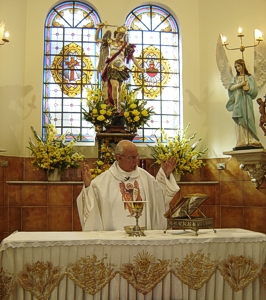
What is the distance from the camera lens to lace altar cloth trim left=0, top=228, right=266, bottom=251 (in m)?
3.95

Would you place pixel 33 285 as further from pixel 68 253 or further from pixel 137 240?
pixel 137 240

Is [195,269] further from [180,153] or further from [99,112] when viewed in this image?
[180,153]

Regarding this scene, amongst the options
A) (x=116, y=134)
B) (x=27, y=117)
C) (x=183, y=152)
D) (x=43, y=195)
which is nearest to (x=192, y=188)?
(x=183, y=152)

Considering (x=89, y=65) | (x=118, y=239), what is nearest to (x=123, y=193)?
(x=118, y=239)

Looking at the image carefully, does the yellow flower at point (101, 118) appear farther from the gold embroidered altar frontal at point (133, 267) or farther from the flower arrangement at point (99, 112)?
the gold embroidered altar frontal at point (133, 267)

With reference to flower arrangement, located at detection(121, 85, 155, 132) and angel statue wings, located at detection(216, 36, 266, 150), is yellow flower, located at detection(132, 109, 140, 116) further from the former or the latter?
angel statue wings, located at detection(216, 36, 266, 150)

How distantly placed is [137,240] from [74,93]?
Result: 706 centimetres

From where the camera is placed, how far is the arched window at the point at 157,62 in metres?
10.8

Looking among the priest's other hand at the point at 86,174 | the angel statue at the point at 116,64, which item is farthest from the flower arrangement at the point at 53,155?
the priest's other hand at the point at 86,174

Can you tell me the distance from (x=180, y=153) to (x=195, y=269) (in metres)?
5.53

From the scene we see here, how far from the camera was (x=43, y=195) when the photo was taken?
891 centimetres

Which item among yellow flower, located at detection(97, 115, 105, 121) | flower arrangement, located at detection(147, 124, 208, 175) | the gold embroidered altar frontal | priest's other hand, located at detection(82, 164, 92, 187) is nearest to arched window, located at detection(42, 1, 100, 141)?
yellow flower, located at detection(97, 115, 105, 121)

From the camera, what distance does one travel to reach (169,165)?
5.09 metres

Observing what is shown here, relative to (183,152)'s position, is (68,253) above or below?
below
